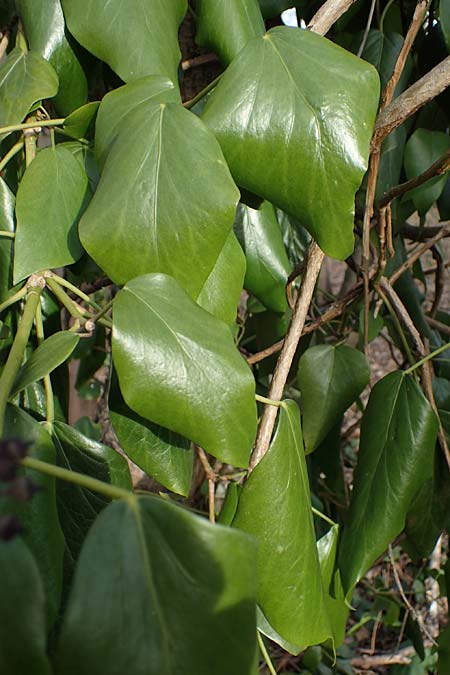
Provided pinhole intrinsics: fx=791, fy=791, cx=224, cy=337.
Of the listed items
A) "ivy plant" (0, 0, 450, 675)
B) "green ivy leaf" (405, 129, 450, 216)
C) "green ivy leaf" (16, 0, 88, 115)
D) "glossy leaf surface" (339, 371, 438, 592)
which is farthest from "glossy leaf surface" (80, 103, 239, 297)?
"green ivy leaf" (405, 129, 450, 216)

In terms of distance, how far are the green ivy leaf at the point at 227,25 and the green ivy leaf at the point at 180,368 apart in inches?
10.3

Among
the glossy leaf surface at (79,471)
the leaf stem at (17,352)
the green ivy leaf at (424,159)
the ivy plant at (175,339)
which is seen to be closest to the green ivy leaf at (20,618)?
the ivy plant at (175,339)

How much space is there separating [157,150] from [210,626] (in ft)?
0.94

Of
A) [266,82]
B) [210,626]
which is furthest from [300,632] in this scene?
[266,82]

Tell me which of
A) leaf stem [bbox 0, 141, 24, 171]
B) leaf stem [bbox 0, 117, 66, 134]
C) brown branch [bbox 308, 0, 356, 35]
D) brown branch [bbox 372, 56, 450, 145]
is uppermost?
brown branch [bbox 308, 0, 356, 35]

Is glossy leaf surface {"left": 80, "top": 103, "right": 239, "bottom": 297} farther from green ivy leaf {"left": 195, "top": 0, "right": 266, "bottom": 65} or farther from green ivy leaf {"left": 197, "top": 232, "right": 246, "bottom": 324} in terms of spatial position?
green ivy leaf {"left": 195, "top": 0, "right": 266, "bottom": 65}

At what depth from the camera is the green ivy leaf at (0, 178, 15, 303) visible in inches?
23.6

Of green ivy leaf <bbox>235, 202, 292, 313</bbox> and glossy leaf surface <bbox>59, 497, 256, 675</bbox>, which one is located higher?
glossy leaf surface <bbox>59, 497, 256, 675</bbox>

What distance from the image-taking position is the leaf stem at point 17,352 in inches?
16.5

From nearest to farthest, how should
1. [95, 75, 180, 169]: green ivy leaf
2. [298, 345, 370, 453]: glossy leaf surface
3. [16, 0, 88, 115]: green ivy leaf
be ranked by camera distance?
[95, 75, 180, 169]: green ivy leaf → [16, 0, 88, 115]: green ivy leaf → [298, 345, 370, 453]: glossy leaf surface

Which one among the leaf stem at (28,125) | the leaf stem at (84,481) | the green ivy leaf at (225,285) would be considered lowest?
the green ivy leaf at (225,285)

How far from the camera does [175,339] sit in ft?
1.46

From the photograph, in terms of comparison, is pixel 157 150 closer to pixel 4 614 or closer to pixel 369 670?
pixel 4 614

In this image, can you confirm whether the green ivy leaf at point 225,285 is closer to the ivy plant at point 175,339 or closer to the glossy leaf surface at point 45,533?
the ivy plant at point 175,339
